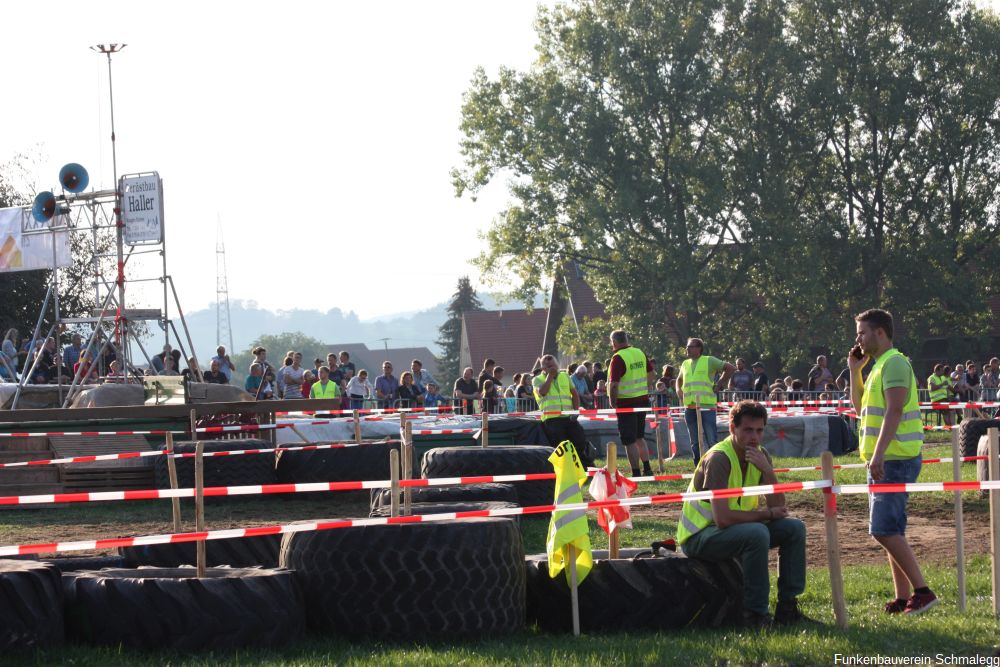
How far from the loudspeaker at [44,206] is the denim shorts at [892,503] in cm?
1526

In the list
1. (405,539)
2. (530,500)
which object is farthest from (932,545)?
(405,539)

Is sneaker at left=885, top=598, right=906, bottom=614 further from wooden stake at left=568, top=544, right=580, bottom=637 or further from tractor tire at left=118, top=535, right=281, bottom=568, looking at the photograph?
tractor tire at left=118, top=535, right=281, bottom=568

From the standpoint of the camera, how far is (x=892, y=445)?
7.95 meters

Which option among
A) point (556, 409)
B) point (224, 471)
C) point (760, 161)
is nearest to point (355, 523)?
point (224, 471)

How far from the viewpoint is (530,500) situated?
13516 mm

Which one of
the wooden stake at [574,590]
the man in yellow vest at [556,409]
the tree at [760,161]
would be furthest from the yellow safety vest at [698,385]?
the tree at [760,161]

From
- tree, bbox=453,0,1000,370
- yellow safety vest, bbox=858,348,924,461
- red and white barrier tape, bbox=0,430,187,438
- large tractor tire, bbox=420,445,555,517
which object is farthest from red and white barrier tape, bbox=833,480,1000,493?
tree, bbox=453,0,1000,370

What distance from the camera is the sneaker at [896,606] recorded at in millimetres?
7906

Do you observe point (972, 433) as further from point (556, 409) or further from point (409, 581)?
point (409, 581)

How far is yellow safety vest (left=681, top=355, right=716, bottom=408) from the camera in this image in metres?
17.5

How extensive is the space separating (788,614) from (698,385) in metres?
10.1

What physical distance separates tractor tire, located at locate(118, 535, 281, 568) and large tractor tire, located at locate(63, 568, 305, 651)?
5.43 ft

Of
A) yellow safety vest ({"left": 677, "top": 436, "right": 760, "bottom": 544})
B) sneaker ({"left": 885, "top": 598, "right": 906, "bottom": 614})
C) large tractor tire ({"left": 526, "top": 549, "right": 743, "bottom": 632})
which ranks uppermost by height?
yellow safety vest ({"left": 677, "top": 436, "right": 760, "bottom": 544})

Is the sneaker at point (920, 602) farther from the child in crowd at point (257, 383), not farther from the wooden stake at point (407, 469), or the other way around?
the child in crowd at point (257, 383)
